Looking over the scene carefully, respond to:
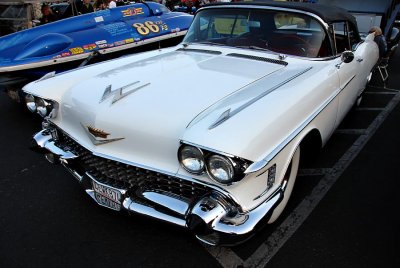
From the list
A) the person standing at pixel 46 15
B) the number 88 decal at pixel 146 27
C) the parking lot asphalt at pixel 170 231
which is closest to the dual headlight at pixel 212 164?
the parking lot asphalt at pixel 170 231

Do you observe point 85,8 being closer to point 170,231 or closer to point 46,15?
point 46,15

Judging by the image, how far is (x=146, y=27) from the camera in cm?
591

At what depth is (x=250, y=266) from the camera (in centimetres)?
226

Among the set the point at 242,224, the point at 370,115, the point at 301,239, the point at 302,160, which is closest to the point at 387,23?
the point at 370,115

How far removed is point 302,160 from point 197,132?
126 cm

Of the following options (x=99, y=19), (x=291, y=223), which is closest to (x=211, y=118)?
(x=291, y=223)

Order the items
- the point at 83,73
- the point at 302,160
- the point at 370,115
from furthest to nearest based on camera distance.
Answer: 1. the point at 370,115
2. the point at 83,73
3. the point at 302,160

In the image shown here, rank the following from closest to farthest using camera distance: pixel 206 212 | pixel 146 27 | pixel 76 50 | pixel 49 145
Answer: pixel 206 212, pixel 49 145, pixel 76 50, pixel 146 27

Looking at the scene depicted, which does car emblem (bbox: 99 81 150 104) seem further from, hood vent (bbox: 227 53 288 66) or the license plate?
hood vent (bbox: 227 53 288 66)

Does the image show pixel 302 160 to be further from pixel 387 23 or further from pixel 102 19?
pixel 387 23

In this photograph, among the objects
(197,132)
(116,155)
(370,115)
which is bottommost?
(370,115)

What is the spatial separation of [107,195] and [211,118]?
0.86 metres

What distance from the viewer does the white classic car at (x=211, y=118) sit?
78.7 inches

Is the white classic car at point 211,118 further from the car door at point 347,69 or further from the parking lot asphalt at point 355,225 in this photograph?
the parking lot asphalt at point 355,225
